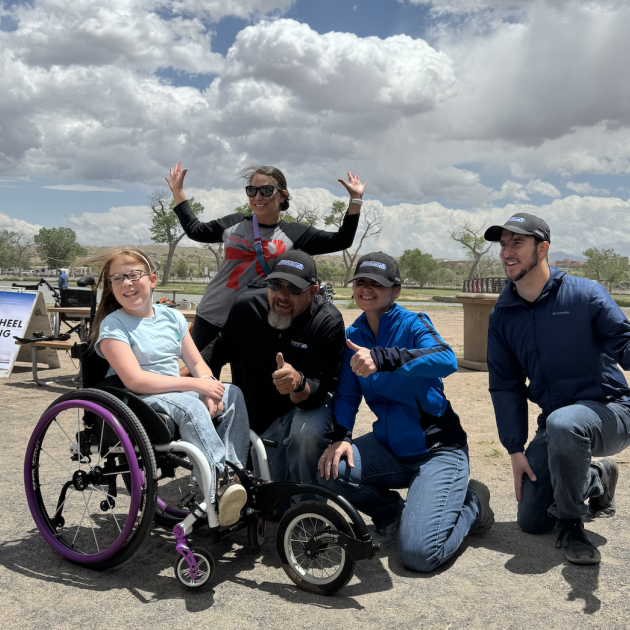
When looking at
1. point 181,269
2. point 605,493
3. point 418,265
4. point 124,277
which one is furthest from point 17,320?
point 418,265

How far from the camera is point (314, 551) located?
8.89ft

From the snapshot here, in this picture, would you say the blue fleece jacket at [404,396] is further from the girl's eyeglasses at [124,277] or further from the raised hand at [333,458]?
the girl's eyeglasses at [124,277]

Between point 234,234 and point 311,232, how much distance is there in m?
0.51

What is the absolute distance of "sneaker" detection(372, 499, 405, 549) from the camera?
324cm

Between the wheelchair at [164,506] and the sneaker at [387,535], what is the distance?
0.31 m

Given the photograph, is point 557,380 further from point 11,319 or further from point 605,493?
point 11,319

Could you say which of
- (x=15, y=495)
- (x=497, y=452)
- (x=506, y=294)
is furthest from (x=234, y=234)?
(x=497, y=452)

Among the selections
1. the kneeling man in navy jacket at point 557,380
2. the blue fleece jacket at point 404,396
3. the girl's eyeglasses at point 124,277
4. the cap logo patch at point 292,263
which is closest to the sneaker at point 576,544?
the kneeling man in navy jacket at point 557,380

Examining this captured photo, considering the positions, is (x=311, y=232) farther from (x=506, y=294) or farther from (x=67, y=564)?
Answer: (x=67, y=564)

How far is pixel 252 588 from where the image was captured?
275cm

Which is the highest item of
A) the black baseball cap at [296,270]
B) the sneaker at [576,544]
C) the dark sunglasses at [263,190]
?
the dark sunglasses at [263,190]

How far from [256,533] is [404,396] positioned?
3.34ft

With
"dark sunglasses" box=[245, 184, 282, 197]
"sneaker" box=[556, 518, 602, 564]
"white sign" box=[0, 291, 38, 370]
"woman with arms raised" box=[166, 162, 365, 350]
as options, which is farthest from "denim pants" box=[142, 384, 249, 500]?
"white sign" box=[0, 291, 38, 370]

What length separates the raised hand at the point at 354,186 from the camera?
4141 millimetres
